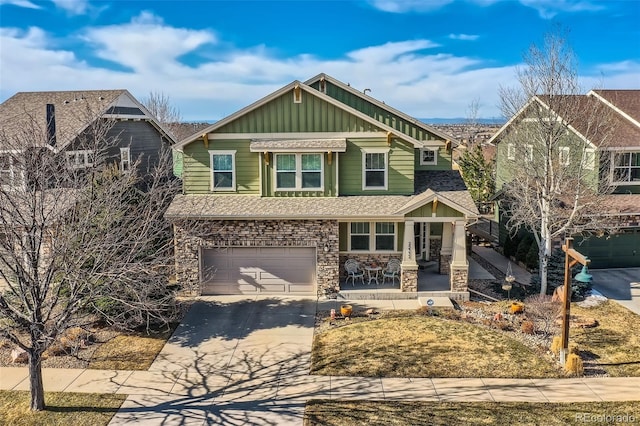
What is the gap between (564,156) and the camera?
70.6 feet

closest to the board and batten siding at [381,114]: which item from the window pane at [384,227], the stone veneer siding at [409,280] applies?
the window pane at [384,227]

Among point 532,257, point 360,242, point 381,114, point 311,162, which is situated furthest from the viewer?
point 381,114

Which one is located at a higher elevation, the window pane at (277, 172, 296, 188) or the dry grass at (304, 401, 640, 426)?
the window pane at (277, 172, 296, 188)

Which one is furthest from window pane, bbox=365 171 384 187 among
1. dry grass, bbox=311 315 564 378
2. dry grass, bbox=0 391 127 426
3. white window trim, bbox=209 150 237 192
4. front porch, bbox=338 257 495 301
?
dry grass, bbox=0 391 127 426

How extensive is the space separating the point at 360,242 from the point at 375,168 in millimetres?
2890

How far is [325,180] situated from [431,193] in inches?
155

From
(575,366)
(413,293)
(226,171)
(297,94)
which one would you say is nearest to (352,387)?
(575,366)

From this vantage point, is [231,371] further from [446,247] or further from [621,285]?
[621,285]

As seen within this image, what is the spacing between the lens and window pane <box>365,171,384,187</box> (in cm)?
2019

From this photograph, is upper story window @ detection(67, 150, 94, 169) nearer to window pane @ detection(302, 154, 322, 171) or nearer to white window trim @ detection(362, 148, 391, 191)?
window pane @ detection(302, 154, 322, 171)

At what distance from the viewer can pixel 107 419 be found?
11500mm

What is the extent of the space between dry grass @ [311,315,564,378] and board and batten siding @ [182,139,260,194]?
697 centimetres

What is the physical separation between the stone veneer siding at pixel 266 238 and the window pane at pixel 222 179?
65.6 inches

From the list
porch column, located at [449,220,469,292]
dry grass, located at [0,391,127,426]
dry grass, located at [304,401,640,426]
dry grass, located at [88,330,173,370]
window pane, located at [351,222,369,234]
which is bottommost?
dry grass, located at [0,391,127,426]
